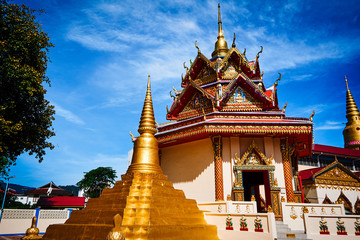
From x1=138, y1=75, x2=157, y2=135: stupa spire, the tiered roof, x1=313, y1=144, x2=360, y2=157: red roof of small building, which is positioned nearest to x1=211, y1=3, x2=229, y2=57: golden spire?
the tiered roof

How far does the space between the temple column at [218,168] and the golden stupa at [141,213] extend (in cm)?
326

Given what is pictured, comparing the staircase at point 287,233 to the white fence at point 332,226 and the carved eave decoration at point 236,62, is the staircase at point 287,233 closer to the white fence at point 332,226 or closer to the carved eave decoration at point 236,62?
the white fence at point 332,226

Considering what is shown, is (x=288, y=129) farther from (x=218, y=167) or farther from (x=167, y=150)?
(x=167, y=150)

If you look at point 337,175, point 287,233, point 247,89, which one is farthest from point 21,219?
point 337,175

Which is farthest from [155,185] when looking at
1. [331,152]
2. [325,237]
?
[331,152]

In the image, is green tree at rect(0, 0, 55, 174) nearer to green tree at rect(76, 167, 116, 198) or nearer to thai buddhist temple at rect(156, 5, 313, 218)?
thai buddhist temple at rect(156, 5, 313, 218)

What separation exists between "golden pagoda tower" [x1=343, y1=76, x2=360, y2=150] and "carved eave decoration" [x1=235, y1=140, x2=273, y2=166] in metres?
29.3

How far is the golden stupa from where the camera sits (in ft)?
18.8

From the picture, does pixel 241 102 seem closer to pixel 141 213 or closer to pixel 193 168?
pixel 193 168

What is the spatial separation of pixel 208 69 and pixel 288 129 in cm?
620

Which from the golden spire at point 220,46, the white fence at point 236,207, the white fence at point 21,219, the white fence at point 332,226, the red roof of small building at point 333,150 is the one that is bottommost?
the white fence at point 21,219

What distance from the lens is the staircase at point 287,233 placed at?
23.4ft

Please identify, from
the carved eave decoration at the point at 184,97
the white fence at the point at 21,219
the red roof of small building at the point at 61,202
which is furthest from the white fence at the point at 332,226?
the red roof of small building at the point at 61,202

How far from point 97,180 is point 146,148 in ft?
112
